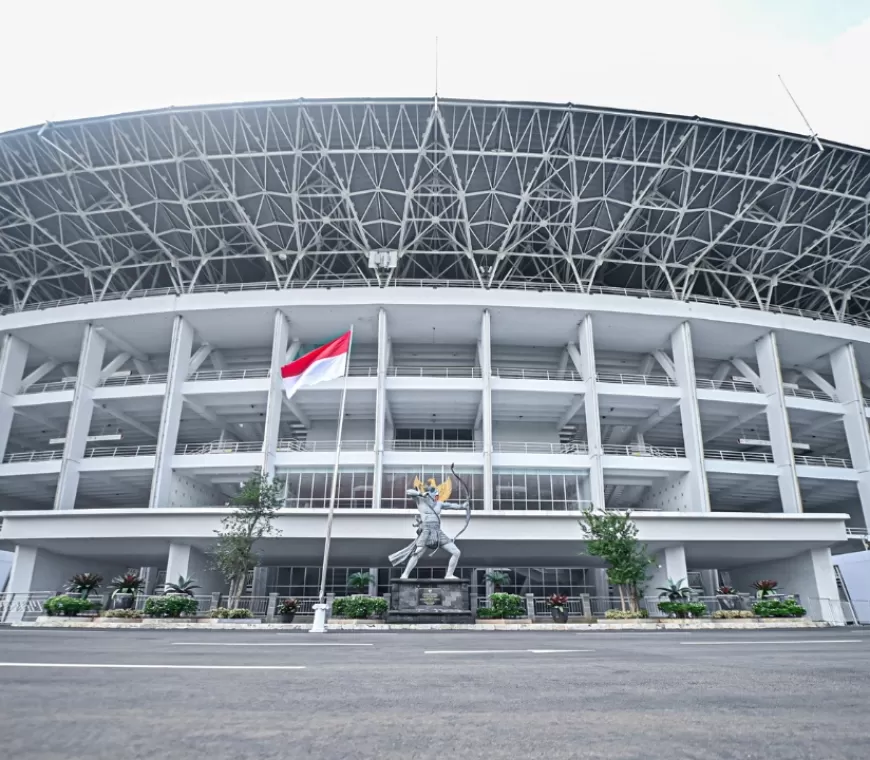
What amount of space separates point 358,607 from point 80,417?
2493cm

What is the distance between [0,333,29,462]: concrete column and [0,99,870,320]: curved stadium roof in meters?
3.47

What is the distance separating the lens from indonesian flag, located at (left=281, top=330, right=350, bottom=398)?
3331 centimetres

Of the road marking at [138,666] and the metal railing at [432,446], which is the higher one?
the metal railing at [432,446]

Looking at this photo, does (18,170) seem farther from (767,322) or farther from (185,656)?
(767,322)

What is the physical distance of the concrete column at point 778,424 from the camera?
38500 millimetres

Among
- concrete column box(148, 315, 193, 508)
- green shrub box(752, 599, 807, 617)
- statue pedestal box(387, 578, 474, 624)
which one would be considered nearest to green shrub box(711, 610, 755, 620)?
green shrub box(752, 599, 807, 617)

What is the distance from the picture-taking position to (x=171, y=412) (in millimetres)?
38812

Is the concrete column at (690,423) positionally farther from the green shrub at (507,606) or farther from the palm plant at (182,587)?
the palm plant at (182,587)

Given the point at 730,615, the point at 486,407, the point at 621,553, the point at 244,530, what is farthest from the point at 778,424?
the point at 244,530

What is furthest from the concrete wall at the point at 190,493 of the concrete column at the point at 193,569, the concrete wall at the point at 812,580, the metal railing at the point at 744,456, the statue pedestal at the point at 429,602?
the concrete wall at the point at 812,580

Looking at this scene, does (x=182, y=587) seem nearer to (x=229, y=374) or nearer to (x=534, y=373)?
(x=229, y=374)

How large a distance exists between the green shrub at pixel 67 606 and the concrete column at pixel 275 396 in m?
11.0

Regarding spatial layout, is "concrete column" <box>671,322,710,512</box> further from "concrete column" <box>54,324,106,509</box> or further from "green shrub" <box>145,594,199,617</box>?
"concrete column" <box>54,324,106,509</box>

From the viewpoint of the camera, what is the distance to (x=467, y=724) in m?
3.94
